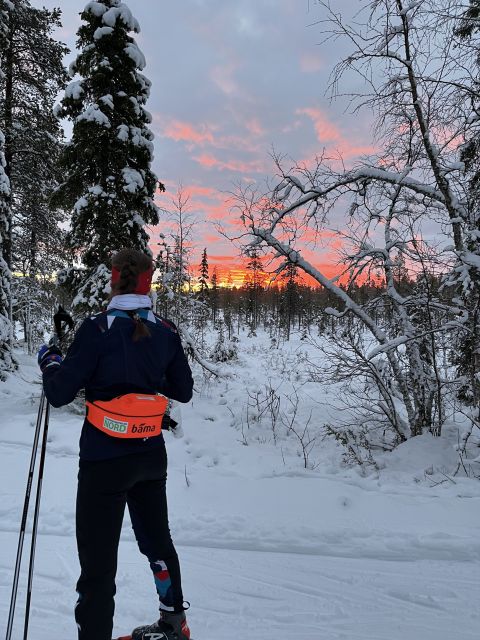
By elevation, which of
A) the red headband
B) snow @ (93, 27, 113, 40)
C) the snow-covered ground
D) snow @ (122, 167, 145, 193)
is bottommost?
the snow-covered ground

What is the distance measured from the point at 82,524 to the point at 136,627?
4.21 feet

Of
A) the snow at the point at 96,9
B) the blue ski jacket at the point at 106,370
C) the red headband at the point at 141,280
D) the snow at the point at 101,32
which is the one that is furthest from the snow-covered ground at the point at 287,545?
the snow at the point at 96,9

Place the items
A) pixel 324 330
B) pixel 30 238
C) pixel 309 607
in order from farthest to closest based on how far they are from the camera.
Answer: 1. pixel 30 238
2. pixel 324 330
3. pixel 309 607

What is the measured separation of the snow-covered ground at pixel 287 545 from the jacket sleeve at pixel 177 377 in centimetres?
176

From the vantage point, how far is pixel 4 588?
326 cm

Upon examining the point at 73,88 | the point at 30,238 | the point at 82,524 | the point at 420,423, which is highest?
the point at 73,88

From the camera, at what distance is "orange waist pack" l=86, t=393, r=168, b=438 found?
2.17m

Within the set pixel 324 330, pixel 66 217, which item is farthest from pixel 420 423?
pixel 66 217

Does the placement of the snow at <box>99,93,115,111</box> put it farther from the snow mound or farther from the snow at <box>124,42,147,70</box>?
the snow mound

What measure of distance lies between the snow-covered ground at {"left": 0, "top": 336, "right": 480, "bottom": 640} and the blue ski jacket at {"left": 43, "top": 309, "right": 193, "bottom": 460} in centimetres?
163

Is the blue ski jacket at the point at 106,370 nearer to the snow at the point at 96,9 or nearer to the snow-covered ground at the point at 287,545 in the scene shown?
the snow-covered ground at the point at 287,545

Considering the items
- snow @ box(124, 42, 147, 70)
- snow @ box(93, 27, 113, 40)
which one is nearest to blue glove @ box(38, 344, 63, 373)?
snow @ box(124, 42, 147, 70)

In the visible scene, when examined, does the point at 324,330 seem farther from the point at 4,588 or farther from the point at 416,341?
the point at 4,588

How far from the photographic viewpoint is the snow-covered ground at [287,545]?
3000 mm
